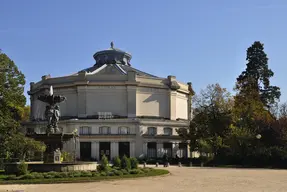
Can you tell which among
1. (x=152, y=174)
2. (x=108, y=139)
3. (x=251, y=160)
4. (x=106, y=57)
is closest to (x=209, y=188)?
(x=152, y=174)

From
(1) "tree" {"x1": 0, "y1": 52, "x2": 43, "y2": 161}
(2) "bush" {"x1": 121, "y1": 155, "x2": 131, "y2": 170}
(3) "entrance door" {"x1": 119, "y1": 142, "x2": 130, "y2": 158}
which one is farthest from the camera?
(3) "entrance door" {"x1": 119, "y1": 142, "x2": 130, "y2": 158}

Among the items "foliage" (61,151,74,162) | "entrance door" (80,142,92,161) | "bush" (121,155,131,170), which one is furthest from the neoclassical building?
"bush" (121,155,131,170)

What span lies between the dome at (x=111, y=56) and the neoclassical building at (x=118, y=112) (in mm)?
5052

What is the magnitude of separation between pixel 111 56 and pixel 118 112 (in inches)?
819

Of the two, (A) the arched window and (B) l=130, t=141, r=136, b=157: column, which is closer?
(B) l=130, t=141, r=136, b=157: column

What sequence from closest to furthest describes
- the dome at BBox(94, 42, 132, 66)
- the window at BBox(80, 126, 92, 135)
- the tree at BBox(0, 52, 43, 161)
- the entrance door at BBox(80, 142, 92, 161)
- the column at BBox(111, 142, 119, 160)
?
the tree at BBox(0, 52, 43, 161), the column at BBox(111, 142, 119, 160), the entrance door at BBox(80, 142, 92, 161), the window at BBox(80, 126, 92, 135), the dome at BBox(94, 42, 132, 66)

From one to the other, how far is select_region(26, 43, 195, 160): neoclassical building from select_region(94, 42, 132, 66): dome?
5.05 metres

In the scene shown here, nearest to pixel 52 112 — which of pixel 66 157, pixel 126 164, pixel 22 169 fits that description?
pixel 22 169

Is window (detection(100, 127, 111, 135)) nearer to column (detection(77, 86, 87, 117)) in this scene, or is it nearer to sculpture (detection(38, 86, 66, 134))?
column (detection(77, 86, 87, 117))

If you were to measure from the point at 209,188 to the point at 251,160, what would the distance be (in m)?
29.4

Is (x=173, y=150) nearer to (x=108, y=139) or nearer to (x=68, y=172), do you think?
(x=108, y=139)

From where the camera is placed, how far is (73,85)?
3086 inches

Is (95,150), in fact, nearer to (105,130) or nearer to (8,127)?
(105,130)

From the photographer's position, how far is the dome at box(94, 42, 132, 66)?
9369cm
